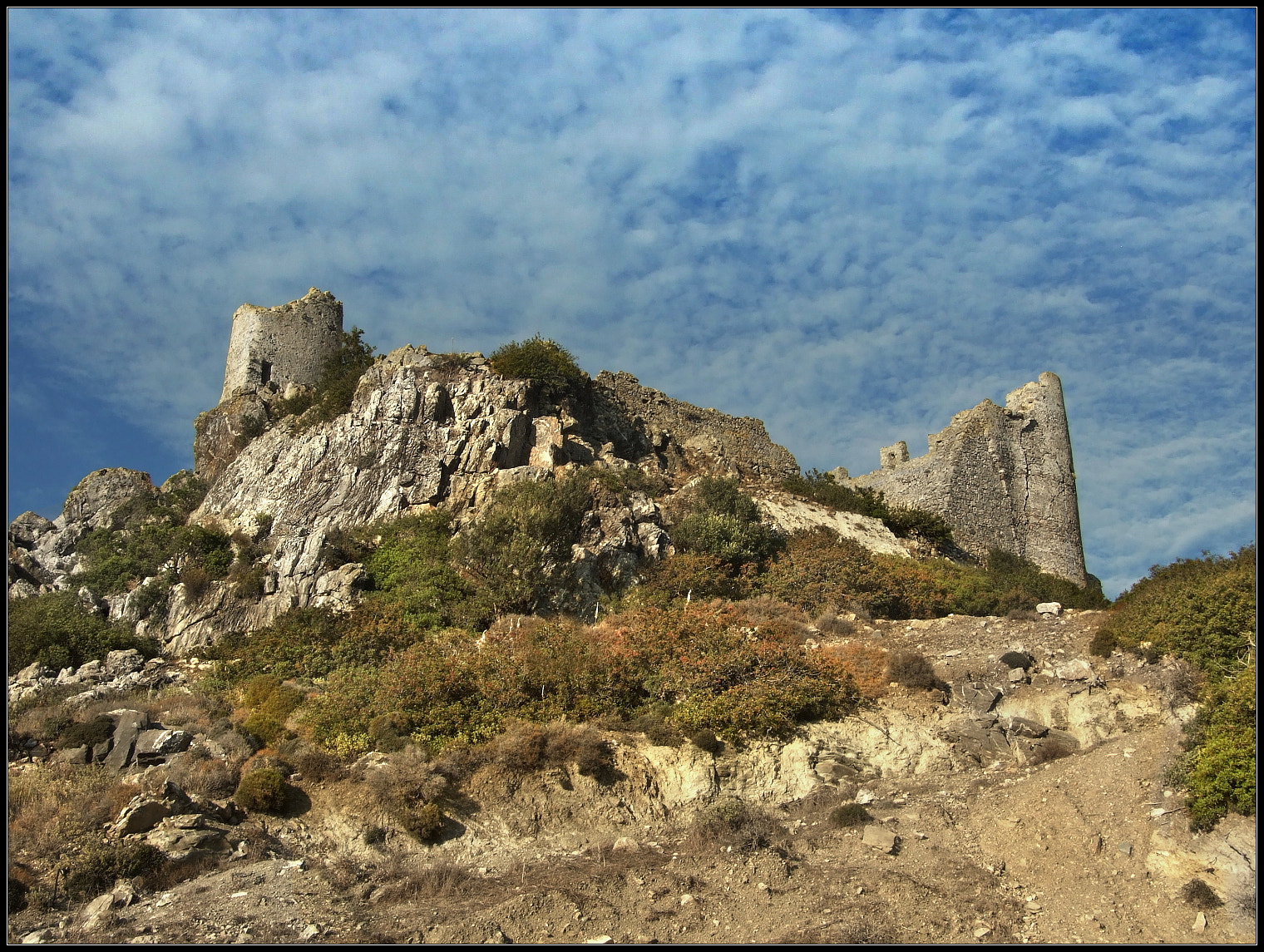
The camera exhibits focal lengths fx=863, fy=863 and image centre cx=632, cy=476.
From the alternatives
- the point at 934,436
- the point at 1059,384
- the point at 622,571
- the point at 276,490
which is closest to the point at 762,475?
the point at 934,436

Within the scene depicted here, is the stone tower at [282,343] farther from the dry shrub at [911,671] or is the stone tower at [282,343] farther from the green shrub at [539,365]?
the dry shrub at [911,671]

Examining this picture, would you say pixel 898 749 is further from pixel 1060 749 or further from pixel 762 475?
pixel 762 475

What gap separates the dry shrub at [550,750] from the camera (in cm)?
1440

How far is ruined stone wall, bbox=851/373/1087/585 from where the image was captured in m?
33.3

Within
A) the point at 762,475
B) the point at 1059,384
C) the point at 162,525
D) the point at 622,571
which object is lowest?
the point at 622,571

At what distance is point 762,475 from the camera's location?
33125mm

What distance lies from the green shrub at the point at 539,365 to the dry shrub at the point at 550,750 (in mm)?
16483

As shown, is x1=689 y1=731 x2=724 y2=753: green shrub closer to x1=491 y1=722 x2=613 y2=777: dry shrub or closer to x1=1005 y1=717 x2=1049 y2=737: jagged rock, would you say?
x1=491 y1=722 x2=613 y2=777: dry shrub

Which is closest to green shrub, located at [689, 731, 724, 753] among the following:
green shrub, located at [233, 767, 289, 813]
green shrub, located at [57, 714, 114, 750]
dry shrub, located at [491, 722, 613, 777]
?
dry shrub, located at [491, 722, 613, 777]

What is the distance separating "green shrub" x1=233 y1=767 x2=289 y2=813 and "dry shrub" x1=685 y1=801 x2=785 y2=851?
6.29 m

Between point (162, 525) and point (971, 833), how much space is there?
25080 mm

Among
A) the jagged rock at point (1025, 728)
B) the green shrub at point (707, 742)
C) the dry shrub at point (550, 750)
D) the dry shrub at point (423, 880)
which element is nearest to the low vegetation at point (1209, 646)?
the jagged rock at point (1025, 728)

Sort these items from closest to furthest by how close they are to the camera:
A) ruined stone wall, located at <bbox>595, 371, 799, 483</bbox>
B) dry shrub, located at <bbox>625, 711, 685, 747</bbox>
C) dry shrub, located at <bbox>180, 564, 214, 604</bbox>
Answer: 1. dry shrub, located at <bbox>625, 711, 685, 747</bbox>
2. dry shrub, located at <bbox>180, 564, 214, 604</bbox>
3. ruined stone wall, located at <bbox>595, 371, 799, 483</bbox>

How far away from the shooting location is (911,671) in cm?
1720
